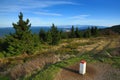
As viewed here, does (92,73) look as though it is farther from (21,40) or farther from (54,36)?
(54,36)

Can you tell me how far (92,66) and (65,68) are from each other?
1.94 meters

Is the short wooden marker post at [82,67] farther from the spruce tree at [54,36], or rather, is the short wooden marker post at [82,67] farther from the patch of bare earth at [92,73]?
the spruce tree at [54,36]

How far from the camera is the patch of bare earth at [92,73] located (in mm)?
8411

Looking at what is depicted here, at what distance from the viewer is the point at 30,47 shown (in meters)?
27.1

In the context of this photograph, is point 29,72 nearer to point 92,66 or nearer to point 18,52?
point 92,66

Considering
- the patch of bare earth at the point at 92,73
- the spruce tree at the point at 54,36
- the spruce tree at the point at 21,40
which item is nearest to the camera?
the patch of bare earth at the point at 92,73

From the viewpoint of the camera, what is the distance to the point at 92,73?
29.7 ft

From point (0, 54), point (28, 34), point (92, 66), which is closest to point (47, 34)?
point (28, 34)

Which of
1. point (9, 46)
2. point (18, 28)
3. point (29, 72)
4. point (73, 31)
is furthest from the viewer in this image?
point (73, 31)

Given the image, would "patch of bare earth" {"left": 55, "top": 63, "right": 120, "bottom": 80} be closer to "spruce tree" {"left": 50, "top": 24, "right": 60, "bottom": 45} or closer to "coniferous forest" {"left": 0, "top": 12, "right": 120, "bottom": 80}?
"coniferous forest" {"left": 0, "top": 12, "right": 120, "bottom": 80}

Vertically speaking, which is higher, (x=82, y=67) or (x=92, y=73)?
(x=82, y=67)

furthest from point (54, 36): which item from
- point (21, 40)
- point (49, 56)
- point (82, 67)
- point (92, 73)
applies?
point (82, 67)

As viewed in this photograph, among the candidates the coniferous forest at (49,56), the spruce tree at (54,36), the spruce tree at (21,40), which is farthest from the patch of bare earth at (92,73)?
the spruce tree at (54,36)

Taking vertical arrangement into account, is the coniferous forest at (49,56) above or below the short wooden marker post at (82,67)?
below
